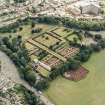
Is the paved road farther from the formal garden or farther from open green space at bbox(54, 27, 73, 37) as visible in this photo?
open green space at bbox(54, 27, 73, 37)

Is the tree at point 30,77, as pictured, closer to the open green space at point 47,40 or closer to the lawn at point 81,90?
the lawn at point 81,90

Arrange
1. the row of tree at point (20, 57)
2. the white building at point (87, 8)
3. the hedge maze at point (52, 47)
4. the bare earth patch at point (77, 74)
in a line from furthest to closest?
1. the white building at point (87, 8)
2. the hedge maze at point (52, 47)
3. the bare earth patch at point (77, 74)
4. the row of tree at point (20, 57)

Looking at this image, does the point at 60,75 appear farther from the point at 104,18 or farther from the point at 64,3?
the point at 64,3

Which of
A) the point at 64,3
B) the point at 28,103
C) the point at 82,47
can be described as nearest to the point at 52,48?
the point at 82,47

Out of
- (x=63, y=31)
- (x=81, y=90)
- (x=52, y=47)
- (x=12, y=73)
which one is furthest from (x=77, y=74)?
(x=63, y=31)

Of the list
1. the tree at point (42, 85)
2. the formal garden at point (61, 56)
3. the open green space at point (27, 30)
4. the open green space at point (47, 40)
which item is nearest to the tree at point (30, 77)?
the formal garden at point (61, 56)

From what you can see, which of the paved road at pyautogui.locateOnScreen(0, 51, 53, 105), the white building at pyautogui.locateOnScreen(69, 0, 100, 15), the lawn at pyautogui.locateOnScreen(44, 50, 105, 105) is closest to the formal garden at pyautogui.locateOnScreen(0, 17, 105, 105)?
the lawn at pyautogui.locateOnScreen(44, 50, 105, 105)
